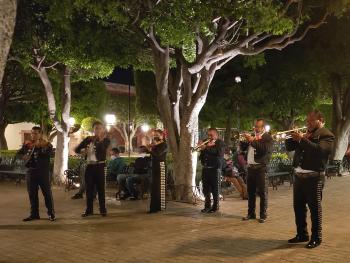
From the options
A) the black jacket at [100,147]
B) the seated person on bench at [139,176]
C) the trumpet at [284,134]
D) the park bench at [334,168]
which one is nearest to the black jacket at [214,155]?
the trumpet at [284,134]

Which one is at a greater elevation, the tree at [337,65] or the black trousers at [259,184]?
the tree at [337,65]

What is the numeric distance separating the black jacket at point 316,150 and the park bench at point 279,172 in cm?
795

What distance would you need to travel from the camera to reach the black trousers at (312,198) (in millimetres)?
7566

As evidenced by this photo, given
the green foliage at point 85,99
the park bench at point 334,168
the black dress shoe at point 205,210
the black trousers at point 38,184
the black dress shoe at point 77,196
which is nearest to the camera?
the black trousers at point 38,184

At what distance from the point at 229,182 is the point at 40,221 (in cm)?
604

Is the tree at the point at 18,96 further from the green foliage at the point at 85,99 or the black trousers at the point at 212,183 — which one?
the black trousers at the point at 212,183

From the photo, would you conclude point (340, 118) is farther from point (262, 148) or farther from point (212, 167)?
point (262, 148)

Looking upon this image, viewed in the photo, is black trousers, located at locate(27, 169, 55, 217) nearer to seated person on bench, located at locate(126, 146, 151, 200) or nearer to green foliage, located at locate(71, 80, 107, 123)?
seated person on bench, located at locate(126, 146, 151, 200)

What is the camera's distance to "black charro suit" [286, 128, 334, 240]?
24.7 feet

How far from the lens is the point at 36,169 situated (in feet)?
32.0

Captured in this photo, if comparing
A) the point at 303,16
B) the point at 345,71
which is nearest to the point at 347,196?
the point at 303,16

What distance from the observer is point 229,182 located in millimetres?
14094

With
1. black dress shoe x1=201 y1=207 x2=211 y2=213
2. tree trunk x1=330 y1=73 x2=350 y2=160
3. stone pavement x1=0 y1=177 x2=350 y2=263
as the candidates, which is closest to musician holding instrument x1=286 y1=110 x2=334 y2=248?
stone pavement x1=0 y1=177 x2=350 y2=263

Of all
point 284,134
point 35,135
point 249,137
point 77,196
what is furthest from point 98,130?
point 284,134
